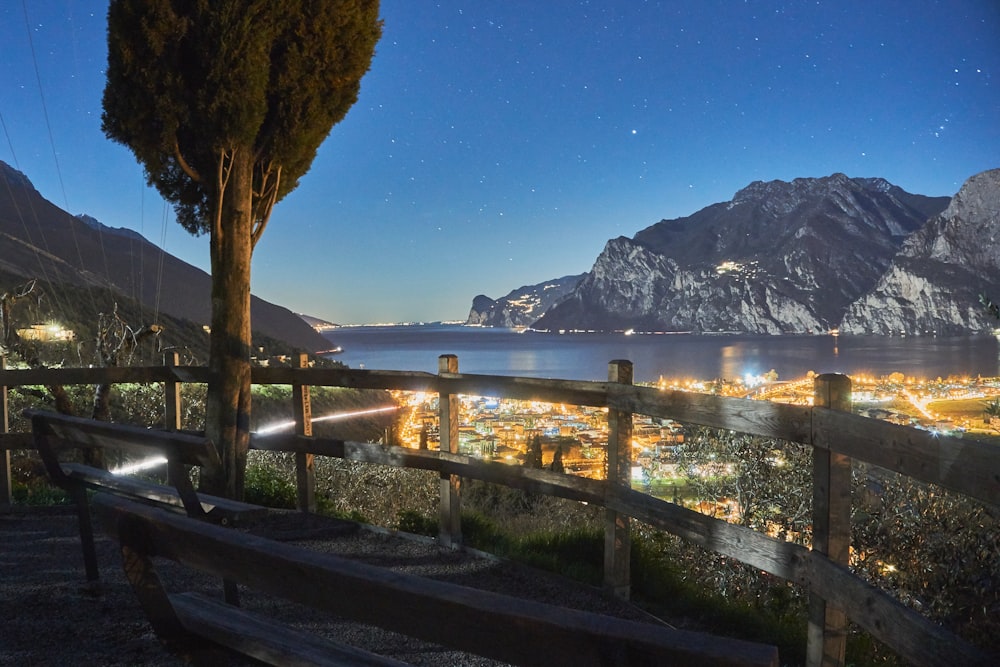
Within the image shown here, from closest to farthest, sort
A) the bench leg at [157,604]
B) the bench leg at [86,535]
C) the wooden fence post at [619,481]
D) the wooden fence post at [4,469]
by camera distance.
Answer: the bench leg at [157,604] → the wooden fence post at [619,481] → the bench leg at [86,535] → the wooden fence post at [4,469]

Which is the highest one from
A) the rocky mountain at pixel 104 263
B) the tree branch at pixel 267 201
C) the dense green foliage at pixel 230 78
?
the rocky mountain at pixel 104 263

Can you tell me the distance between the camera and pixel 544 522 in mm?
8984

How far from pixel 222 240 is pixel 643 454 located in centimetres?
477

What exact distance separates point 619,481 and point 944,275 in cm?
12004

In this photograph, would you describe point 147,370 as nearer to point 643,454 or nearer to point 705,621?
point 643,454

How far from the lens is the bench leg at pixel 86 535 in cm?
500

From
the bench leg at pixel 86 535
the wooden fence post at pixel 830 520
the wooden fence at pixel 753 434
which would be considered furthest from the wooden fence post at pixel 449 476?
the wooden fence post at pixel 830 520

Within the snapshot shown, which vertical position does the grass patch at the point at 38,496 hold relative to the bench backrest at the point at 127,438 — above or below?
below

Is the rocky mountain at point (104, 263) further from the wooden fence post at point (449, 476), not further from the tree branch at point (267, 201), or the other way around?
the wooden fence post at point (449, 476)

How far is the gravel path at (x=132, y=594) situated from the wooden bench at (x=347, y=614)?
1901mm

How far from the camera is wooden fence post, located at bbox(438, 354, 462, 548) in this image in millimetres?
5973

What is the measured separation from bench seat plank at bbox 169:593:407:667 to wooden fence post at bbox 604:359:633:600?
2962 mm

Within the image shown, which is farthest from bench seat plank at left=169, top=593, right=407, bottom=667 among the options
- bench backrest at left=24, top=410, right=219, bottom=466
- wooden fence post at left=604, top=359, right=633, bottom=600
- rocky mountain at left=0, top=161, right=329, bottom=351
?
rocky mountain at left=0, top=161, right=329, bottom=351

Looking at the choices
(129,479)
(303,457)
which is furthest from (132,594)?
(303,457)
